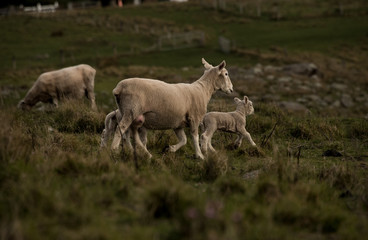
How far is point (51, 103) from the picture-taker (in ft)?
57.9

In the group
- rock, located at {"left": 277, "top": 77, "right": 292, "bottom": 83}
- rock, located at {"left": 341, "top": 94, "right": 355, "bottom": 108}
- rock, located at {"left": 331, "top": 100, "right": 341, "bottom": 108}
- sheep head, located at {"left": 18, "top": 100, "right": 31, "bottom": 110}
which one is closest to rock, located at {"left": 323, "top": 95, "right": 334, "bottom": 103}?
rock, located at {"left": 331, "top": 100, "right": 341, "bottom": 108}

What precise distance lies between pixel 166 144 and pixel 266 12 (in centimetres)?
4742

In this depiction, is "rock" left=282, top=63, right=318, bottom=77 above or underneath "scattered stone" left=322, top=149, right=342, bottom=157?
underneath

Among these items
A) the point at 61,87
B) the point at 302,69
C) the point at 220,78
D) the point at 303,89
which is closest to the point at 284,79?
the point at 303,89

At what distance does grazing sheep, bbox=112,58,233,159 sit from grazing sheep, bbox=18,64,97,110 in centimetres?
783

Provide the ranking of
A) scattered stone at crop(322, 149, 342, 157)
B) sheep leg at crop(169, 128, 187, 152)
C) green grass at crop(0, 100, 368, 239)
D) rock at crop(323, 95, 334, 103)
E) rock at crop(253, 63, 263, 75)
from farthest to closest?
rock at crop(253, 63, 263, 75) → rock at crop(323, 95, 334, 103) → scattered stone at crop(322, 149, 342, 157) → sheep leg at crop(169, 128, 187, 152) → green grass at crop(0, 100, 368, 239)

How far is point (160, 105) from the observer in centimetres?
893

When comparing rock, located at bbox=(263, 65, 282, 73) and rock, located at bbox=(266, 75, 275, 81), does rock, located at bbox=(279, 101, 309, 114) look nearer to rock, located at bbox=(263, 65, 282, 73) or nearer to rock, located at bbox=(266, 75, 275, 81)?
rock, located at bbox=(266, 75, 275, 81)

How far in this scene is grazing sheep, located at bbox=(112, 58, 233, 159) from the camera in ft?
28.5

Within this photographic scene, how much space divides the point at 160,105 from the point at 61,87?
8840mm

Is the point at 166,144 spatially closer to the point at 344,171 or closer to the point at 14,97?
the point at 344,171

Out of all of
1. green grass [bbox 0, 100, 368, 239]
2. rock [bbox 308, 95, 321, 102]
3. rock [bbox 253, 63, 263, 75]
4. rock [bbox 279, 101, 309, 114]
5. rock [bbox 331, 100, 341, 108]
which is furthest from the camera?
rock [bbox 253, 63, 263, 75]

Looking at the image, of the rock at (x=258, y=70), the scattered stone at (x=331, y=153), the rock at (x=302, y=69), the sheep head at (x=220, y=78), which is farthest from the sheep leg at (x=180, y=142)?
the rock at (x=302, y=69)

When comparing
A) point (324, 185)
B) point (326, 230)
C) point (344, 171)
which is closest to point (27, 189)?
point (326, 230)
